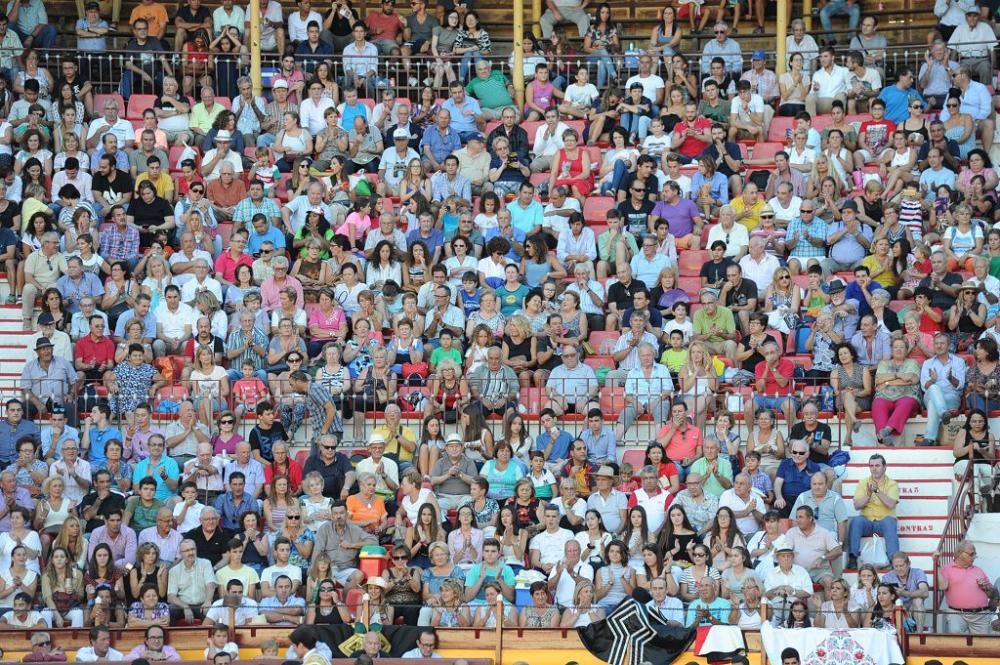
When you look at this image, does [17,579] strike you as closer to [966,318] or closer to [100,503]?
[100,503]

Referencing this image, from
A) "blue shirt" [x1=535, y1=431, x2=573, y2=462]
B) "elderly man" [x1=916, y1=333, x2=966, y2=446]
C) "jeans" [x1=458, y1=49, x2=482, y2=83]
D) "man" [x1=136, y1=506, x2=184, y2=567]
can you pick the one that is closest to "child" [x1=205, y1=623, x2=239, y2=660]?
"man" [x1=136, y1=506, x2=184, y2=567]

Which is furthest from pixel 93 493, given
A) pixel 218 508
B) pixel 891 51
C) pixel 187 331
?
pixel 891 51

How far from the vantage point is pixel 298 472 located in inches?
817

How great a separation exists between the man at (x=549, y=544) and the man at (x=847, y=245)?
513cm

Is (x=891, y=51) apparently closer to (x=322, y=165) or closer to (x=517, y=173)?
(x=517, y=173)

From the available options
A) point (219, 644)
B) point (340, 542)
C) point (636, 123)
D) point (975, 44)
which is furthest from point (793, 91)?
point (219, 644)

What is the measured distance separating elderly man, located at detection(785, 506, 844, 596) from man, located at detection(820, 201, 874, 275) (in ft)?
14.0

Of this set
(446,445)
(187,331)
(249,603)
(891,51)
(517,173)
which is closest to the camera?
(249,603)

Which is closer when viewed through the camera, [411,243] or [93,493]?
[93,493]

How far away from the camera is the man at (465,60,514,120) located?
85.8ft

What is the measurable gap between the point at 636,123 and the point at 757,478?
6424 millimetres

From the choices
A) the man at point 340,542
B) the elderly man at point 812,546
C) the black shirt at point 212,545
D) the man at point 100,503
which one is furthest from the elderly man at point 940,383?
the man at point 100,503

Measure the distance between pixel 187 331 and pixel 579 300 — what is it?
397 centimetres

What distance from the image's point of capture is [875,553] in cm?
1970
